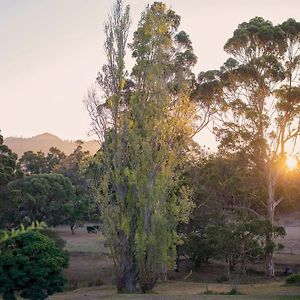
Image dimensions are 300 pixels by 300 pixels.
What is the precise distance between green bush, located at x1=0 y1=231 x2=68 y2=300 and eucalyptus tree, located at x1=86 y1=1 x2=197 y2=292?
4674 mm

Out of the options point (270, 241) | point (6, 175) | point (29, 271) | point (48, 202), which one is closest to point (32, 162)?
point (48, 202)

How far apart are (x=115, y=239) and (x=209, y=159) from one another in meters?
16.5

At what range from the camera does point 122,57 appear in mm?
24641

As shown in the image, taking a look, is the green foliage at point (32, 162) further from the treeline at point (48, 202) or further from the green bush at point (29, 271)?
the green bush at point (29, 271)

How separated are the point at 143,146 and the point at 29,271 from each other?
311 inches

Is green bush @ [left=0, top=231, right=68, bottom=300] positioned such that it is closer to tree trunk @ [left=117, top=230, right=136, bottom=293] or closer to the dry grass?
the dry grass

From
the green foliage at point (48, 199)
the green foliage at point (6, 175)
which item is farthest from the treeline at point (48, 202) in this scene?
the green foliage at point (6, 175)

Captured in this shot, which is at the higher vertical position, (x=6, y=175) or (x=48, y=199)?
(x=6, y=175)

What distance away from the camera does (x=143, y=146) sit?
22938 mm

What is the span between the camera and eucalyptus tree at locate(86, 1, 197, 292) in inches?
898

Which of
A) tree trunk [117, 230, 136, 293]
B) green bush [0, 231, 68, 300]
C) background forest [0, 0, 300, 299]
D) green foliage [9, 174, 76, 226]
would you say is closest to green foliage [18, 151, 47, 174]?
green foliage [9, 174, 76, 226]

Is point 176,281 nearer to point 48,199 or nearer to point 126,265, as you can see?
point 126,265

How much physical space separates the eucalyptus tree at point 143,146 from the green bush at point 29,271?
15.3 ft

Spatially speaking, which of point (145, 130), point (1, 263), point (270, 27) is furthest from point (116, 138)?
point (270, 27)
